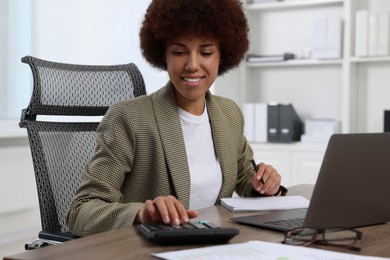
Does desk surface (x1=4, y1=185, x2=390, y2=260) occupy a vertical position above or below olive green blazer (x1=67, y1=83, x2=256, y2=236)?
below

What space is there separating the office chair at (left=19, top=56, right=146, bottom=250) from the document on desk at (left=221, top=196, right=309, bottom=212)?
43 centimetres

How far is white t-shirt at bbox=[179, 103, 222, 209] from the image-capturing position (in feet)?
5.68

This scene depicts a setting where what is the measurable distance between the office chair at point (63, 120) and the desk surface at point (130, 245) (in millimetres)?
430

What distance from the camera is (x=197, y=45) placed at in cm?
174

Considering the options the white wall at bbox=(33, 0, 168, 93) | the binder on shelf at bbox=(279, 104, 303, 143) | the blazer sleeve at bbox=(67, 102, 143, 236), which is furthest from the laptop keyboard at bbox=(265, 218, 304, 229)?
the white wall at bbox=(33, 0, 168, 93)

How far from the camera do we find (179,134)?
169 cm

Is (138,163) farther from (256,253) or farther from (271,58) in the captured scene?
(271,58)

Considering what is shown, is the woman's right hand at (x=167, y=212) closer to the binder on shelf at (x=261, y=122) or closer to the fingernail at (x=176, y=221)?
the fingernail at (x=176, y=221)

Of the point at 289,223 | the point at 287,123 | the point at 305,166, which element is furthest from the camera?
the point at 287,123

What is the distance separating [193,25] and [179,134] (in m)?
0.31

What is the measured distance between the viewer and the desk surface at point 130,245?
1.03 metres

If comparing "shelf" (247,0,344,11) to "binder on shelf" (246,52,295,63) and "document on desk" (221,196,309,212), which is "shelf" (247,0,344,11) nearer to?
"binder on shelf" (246,52,295,63)

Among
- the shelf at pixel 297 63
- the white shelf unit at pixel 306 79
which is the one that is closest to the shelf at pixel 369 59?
the white shelf unit at pixel 306 79

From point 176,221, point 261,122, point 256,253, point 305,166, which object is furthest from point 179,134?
point 261,122
